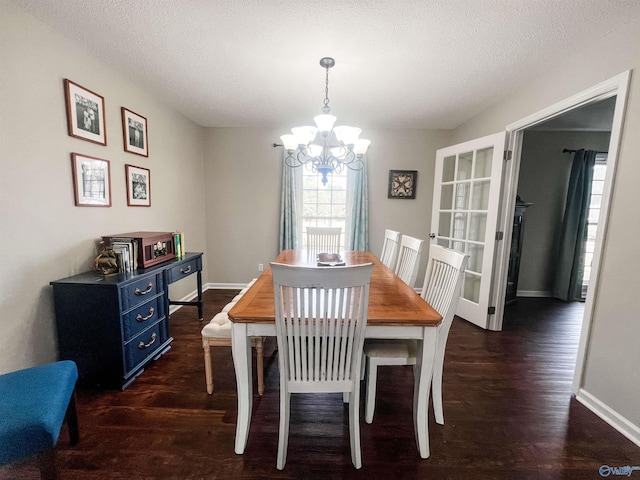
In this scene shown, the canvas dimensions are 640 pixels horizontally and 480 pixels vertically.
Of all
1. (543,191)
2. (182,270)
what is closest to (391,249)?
(182,270)

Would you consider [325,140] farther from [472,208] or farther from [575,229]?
[575,229]

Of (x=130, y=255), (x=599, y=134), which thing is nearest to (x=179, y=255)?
(x=130, y=255)

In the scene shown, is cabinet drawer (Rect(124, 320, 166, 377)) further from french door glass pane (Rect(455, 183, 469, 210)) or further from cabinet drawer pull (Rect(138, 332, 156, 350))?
french door glass pane (Rect(455, 183, 469, 210))

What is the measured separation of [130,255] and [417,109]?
3172 mm

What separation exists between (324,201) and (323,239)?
3.16 feet

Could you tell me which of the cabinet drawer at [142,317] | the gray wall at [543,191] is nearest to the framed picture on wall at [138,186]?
the cabinet drawer at [142,317]

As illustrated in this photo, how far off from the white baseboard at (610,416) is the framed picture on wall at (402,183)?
270 cm

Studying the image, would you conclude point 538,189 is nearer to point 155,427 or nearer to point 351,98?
point 351,98

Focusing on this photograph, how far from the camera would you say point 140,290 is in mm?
1871

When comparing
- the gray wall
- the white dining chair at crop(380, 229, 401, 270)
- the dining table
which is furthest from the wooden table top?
the gray wall

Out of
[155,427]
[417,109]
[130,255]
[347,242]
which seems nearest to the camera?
[155,427]

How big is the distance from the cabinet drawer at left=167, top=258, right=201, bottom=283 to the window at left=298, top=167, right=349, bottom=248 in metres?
1.60

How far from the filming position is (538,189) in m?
3.73

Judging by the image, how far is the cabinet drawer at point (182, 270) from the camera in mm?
2260
